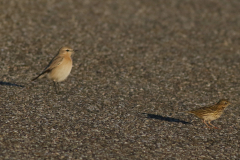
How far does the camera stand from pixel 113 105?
13.3m

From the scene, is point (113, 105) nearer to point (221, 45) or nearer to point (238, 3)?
point (221, 45)

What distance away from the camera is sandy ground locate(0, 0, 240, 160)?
10.3 meters

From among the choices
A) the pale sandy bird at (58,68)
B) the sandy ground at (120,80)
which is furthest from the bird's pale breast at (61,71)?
the sandy ground at (120,80)

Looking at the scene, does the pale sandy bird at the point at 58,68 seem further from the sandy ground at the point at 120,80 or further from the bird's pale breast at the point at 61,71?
the sandy ground at the point at 120,80

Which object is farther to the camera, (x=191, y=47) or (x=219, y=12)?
(x=219, y=12)

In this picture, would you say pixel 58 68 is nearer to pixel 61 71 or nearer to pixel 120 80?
pixel 61 71

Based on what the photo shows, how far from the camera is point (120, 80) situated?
634 inches

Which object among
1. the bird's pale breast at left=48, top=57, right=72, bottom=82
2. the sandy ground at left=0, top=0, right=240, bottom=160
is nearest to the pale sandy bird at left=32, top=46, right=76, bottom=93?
the bird's pale breast at left=48, top=57, right=72, bottom=82

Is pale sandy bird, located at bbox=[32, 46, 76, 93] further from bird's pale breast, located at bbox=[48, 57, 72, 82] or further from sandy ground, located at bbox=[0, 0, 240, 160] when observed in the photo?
sandy ground, located at bbox=[0, 0, 240, 160]

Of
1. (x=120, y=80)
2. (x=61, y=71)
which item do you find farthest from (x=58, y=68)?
(x=120, y=80)

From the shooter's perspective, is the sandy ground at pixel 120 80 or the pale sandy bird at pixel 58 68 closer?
the sandy ground at pixel 120 80

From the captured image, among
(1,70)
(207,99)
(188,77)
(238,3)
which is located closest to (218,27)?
(238,3)

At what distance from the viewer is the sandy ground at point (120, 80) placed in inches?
407

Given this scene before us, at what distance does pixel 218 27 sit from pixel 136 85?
1187 centimetres
